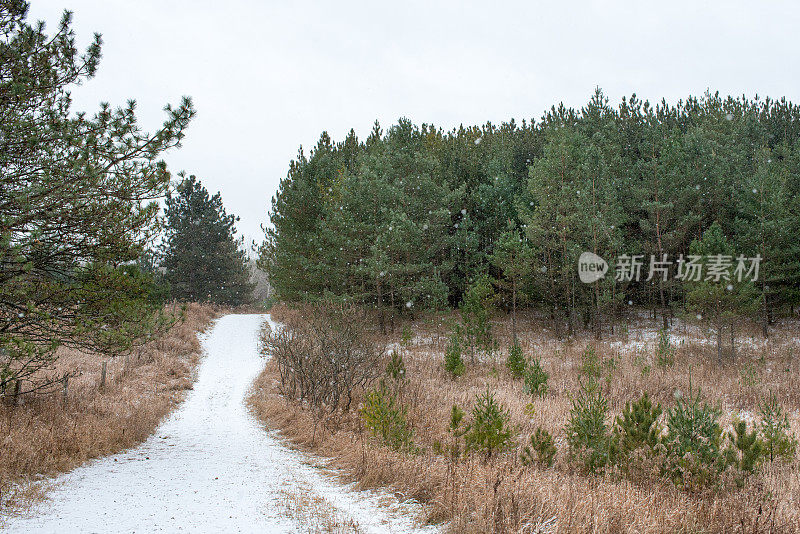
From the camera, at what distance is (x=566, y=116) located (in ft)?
84.0

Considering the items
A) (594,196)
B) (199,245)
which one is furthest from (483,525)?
(199,245)

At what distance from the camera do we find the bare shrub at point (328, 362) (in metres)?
9.45

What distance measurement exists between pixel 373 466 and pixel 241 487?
160cm

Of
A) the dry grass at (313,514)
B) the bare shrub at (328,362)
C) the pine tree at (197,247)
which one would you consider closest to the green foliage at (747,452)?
the dry grass at (313,514)

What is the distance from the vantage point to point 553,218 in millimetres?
20938

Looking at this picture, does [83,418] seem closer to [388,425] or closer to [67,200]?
[67,200]

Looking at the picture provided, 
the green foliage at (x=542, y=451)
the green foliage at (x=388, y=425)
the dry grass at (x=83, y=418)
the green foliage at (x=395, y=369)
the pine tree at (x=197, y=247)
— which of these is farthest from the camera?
the pine tree at (x=197, y=247)

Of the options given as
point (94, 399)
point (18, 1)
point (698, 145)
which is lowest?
point (94, 399)

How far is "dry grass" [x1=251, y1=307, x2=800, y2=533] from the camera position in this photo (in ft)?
13.1

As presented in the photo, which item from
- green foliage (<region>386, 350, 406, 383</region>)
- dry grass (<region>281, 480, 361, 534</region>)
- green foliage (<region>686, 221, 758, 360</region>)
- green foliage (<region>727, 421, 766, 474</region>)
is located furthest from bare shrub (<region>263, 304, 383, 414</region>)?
green foliage (<region>686, 221, 758, 360</region>)

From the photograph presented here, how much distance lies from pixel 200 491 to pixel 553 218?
1878 cm

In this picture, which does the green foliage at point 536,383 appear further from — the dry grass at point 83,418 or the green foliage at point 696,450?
the dry grass at point 83,418

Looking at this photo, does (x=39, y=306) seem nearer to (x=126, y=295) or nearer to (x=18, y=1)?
(x=126, y=295)

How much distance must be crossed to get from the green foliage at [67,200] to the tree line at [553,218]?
37.5 ft
